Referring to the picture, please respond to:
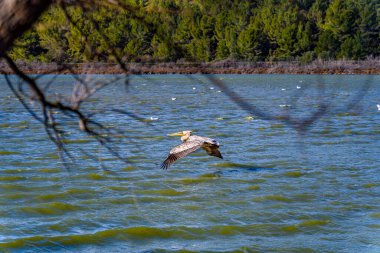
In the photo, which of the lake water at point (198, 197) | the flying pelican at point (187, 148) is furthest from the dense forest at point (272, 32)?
the flying pelican at point (187, 148)

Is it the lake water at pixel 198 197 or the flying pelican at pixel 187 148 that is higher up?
the flying pelican at pixel 187 148

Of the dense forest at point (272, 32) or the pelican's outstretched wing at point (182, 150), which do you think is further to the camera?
the pelican's outstretched wing at point (182, 150)

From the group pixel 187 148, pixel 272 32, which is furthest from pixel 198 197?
pixel 272 32

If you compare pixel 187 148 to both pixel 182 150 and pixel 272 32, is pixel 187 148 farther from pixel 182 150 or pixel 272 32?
pixel 272 32

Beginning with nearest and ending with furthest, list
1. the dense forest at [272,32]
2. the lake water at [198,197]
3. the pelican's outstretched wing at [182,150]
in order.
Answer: the dense forest at [272,32] → the lake water at [198,197] → the pelican's outstretched wing at [182,150]

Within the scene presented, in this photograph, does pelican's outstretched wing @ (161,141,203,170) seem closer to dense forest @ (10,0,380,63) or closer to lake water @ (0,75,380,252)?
lake water @ (0,75,380,252)

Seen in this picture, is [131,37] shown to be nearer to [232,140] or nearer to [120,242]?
[120,242]

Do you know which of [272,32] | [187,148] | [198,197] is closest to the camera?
[198,197]

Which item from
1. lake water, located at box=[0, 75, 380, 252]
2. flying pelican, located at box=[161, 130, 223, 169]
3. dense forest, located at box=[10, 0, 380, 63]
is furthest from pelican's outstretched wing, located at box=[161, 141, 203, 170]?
dense forest, located at box=[10, 0, 380, 63]

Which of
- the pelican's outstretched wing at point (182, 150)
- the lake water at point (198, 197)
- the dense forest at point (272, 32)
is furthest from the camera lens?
the pelican's outstretched wing at point (182, 150)

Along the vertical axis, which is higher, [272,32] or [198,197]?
[272,32]

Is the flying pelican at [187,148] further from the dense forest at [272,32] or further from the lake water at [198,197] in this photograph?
the dense forest at [272,32]

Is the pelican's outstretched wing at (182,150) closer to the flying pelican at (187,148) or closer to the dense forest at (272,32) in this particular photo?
the flying pelican at (187,148)

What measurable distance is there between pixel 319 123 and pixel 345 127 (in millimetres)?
866
